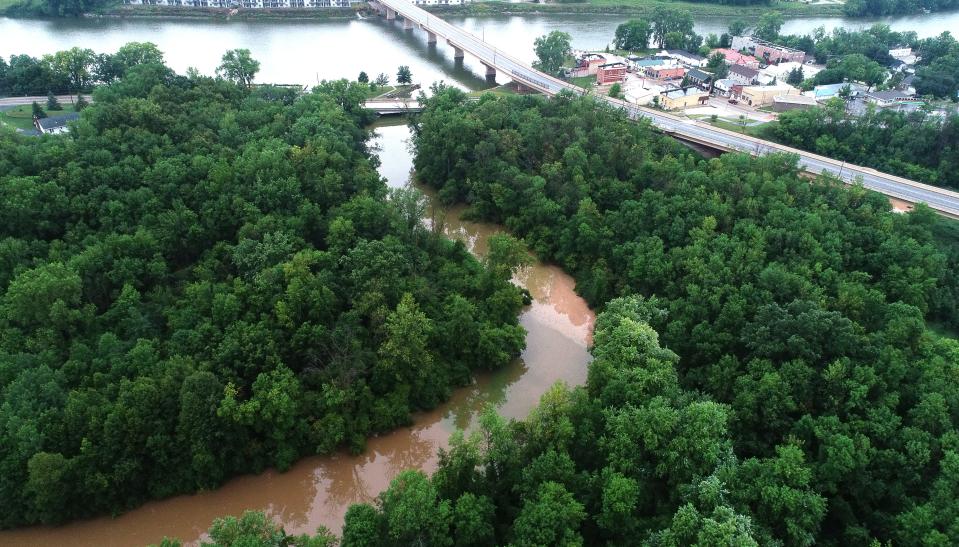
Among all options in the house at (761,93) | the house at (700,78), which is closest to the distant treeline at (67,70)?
the house at (700,78)

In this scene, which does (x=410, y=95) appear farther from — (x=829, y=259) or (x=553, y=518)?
(x=553, y=518)

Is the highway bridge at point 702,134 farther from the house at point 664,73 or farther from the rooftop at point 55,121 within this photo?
the rooftop at point 55,121

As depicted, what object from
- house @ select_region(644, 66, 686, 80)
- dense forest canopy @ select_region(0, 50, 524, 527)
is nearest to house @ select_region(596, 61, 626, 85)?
house @ select_region(644, 66, 686, 80)

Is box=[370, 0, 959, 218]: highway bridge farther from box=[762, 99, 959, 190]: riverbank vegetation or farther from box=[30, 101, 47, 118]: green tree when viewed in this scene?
box=[30, 101, 47, 118]: green tree

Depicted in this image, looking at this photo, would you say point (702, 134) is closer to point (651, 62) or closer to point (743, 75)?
point (743, 75)

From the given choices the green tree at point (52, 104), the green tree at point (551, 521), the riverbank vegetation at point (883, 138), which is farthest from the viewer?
the green tree at point (52, 104)

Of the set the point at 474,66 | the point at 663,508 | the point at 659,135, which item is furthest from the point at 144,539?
the point at 474,66
